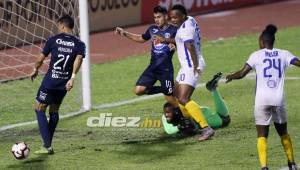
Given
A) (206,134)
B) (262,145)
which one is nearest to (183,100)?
(206,134)

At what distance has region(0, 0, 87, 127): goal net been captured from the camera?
16.9m

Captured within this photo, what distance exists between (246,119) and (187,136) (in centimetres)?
151

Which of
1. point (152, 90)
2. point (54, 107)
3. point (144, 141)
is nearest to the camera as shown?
point (54, 107)

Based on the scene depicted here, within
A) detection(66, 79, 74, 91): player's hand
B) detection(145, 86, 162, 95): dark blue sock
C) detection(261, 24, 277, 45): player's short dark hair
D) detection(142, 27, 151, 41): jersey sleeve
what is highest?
detection(142, 27, 151, 41): jersey sleeve

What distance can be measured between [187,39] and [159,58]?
3.24 ft

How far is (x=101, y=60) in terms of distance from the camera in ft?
72.3

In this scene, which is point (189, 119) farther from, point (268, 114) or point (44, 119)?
point (268, 114)

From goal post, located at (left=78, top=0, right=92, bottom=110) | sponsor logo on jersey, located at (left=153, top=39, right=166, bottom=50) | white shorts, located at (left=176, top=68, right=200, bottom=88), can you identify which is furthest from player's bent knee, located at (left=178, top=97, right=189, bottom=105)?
goal post, located at (left=78, top=0, right=92, bottom=110)

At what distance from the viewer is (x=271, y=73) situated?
35.1 ft

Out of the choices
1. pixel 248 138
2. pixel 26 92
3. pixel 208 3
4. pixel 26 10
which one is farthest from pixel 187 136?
pixel 208 3

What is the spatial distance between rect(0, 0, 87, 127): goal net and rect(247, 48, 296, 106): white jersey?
19.7 ft

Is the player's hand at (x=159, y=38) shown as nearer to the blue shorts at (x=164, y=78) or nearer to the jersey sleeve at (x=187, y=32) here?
the jersey sleeve at (x=187, y=32)

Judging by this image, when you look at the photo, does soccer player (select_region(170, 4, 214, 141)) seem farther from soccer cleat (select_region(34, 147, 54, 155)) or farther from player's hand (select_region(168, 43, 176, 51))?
soccer cleat (select_region(34, 147, 54, 155))

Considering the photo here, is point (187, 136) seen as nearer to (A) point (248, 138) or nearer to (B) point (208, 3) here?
(A) point (248, 138)
